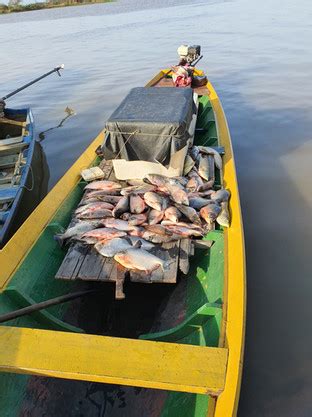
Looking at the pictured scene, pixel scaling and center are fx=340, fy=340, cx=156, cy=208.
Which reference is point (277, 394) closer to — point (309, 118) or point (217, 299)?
point (217, 299)

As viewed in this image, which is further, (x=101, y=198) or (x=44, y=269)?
(x=101, y=198)

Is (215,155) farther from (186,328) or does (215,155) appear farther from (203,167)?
(186,328)

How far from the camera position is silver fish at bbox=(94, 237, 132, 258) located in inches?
178

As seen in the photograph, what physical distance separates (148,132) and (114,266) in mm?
2193

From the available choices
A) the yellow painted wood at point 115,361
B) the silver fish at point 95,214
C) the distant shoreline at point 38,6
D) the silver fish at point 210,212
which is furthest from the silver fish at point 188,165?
the distant shoreline at point 38,6

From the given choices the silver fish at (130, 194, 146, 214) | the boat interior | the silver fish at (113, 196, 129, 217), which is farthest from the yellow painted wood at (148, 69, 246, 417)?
the silver fish at (113, 196, 129, 217)

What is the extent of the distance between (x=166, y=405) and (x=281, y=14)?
38441 mm

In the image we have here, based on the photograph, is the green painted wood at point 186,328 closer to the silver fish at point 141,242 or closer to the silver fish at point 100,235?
the silver fish at point 141,242

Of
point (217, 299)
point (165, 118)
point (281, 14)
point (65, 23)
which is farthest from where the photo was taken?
point (65, 23)

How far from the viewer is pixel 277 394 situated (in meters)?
4.27

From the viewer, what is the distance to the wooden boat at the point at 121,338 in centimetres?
295

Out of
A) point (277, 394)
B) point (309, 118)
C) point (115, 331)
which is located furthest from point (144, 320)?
point (309, 118)

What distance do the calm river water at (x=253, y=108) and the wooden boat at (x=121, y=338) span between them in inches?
49.2

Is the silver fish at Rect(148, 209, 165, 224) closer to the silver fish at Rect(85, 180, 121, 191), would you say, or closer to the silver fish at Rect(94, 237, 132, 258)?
the silver fish at Rect(94, 237, 132, 258)
